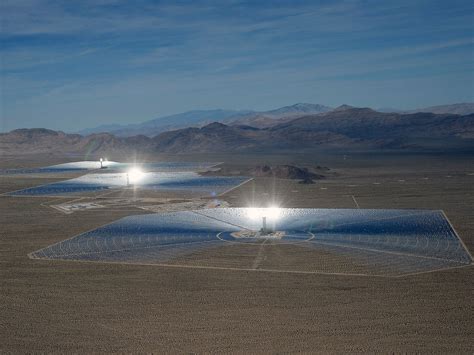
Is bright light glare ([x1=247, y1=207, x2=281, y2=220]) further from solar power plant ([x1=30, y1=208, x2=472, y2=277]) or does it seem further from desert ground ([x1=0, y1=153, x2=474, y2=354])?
desert ground ([x1=0, y1=153, x2=474, y2=354])

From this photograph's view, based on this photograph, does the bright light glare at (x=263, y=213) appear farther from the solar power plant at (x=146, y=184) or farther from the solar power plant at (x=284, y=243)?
the solar power plant at (x=146, y=184)

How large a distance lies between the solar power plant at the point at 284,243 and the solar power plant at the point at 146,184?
103 ft

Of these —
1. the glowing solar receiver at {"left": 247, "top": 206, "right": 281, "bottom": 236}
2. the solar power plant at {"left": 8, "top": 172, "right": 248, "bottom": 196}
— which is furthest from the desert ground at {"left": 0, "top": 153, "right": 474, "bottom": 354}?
the solar power plant at {"left": 8, "top": 172, "right": 248, "bottom": 196}

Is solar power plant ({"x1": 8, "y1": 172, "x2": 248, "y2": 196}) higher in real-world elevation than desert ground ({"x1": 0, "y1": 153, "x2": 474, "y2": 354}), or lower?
higher

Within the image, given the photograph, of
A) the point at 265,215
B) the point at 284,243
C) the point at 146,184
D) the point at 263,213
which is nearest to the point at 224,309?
the point at 284,243

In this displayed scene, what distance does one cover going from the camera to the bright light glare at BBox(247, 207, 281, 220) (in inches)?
2569

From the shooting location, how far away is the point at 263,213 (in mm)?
67125

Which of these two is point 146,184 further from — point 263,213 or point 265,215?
point 265,215

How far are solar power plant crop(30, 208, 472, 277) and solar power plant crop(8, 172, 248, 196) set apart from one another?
31.4m

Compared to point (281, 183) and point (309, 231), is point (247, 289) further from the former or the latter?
point (281, 183)

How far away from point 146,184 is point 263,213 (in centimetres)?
4749

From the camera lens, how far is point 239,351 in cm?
2816

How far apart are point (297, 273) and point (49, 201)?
5508 cm

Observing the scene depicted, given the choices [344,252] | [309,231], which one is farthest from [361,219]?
[344,252]
